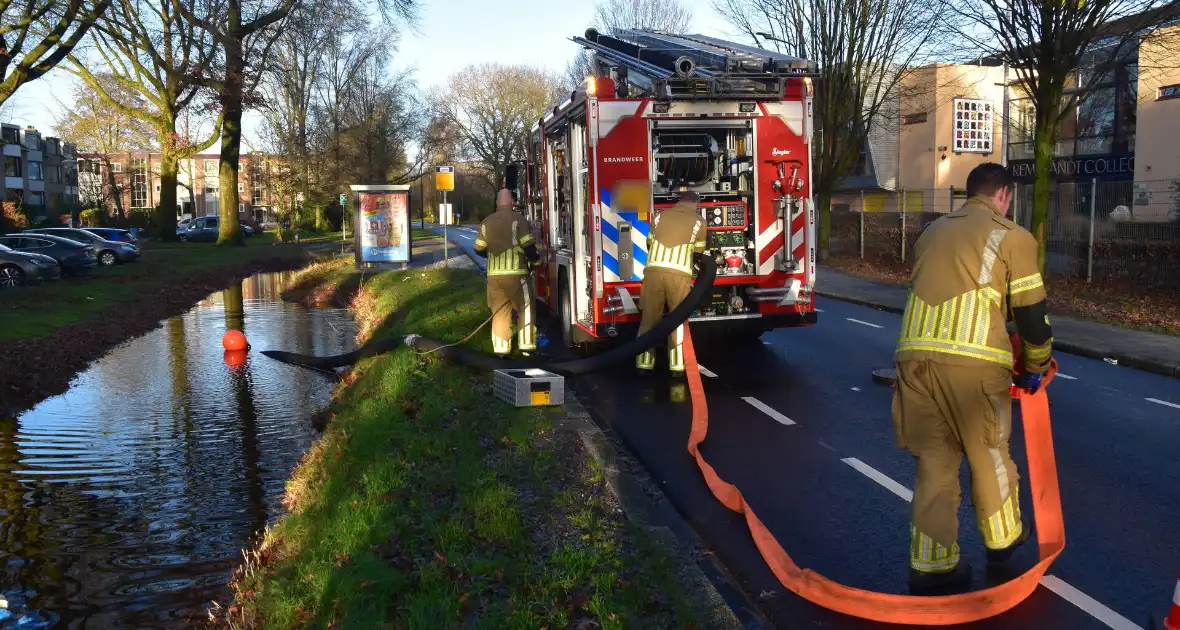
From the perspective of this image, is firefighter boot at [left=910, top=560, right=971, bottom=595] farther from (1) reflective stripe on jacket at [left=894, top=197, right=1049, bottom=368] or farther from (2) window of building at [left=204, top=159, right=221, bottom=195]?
(2) window of building at [left=204, top=159, right=221, bottom=195]

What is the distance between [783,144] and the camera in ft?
34.7

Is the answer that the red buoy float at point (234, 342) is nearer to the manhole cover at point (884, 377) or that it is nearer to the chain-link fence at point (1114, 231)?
the manhole cover at point (884, 377)

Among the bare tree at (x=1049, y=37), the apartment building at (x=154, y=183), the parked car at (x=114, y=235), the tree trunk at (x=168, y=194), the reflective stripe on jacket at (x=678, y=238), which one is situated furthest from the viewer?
the apartment building at (x=154, y=183)

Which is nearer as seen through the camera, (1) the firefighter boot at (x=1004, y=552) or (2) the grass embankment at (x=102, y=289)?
(1) the firefighter boot at (x=1004, y=552)

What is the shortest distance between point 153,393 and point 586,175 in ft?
19.8

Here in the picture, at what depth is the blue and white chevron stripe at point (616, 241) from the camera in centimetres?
1043

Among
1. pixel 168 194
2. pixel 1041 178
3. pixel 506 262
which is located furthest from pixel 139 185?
pixel 506 262

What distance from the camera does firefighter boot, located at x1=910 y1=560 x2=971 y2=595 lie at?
4629 millimetres

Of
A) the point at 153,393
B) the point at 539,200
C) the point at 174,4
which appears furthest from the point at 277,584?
the point at 174,4

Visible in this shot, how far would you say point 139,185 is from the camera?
107m

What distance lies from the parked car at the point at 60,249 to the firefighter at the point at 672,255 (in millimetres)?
22725

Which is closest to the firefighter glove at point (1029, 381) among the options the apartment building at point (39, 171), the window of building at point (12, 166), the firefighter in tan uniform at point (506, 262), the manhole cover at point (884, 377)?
the manhole cover at point (884, 377)

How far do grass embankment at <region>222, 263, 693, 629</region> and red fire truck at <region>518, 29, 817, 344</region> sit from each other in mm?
2342

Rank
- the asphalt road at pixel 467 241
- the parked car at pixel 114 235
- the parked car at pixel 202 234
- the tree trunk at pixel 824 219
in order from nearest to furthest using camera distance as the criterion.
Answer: the tree trunk at pixel 824 219, the asphalt road at pixel 467 241, the parked car at pixel 114 235, the parked car at pixel 202 234
